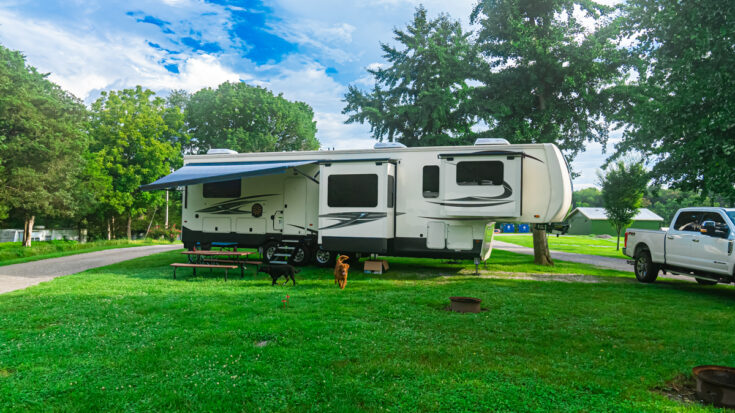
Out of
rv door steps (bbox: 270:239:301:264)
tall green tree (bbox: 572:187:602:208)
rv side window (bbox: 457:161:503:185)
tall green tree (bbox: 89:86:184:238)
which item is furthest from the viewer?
tall green tree (bbox: 572:187:602:208)

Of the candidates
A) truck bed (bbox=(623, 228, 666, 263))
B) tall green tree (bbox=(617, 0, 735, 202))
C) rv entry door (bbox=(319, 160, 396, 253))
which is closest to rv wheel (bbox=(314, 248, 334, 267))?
rv entry door (bbox=(319, 160, 396, 253))

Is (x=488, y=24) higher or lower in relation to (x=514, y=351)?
higher

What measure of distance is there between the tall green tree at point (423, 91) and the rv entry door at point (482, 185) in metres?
6.70

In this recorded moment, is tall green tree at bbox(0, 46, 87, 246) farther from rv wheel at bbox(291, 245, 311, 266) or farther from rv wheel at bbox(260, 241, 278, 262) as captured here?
rv wheel at bbox(291, 245, 311, 266)

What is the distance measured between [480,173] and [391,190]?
2306 mm

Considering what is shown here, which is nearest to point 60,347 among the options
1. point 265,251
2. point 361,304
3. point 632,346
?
point 361,304

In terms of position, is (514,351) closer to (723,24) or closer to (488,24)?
(723,24)

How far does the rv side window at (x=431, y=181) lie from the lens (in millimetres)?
11133

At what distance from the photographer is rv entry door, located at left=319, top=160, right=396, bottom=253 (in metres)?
10.9

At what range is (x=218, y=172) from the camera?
1165 centimetres

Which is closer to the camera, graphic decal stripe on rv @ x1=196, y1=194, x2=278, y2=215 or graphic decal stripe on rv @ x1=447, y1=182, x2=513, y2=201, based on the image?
graphic decal stripe on rv @ x1=447, y1=182, x2=513, y2=201

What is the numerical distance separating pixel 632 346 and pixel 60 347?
6.80 m

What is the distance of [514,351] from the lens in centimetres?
491

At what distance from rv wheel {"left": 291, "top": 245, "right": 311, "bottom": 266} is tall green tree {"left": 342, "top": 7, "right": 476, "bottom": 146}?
791 centimetres
